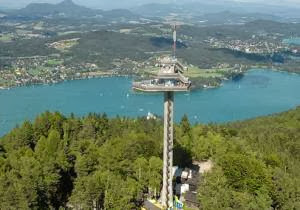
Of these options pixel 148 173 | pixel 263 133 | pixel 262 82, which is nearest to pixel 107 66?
pixel 262 82

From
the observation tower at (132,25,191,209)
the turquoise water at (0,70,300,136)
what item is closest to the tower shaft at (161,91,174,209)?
the observation tower at (132,25,191,209)

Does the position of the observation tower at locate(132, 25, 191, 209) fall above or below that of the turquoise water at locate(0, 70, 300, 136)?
above

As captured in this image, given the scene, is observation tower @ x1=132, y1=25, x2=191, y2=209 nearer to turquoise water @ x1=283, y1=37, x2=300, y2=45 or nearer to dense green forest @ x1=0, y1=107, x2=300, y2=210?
dense green forest @ x1=0, y1=107, x2=300, y2=210

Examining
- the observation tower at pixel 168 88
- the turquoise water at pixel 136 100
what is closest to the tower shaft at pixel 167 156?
the observation tower at pixel 168 88

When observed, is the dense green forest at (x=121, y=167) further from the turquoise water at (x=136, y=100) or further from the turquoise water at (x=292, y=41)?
the turquoise water at (x=292, y=41)

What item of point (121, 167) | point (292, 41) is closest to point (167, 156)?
point (121, 167)

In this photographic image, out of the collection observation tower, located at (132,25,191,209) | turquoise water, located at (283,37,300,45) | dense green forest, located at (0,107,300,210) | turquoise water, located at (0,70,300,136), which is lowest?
turquoise water, located at (283,37,300,45)
